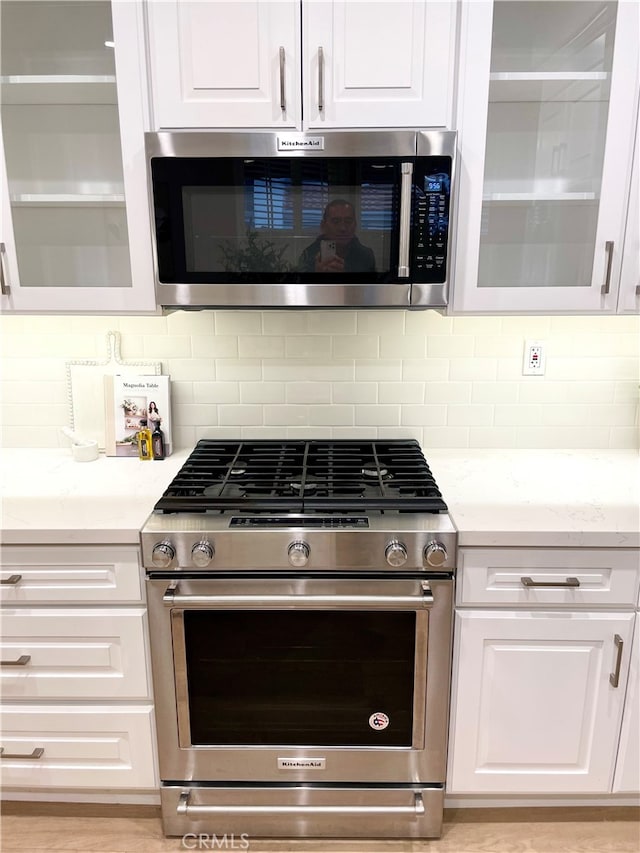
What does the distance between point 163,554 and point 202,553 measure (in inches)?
3.9

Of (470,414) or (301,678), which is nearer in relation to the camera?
(301,678)

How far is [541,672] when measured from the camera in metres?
1.58

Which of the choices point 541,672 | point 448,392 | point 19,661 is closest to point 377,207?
point 448,392

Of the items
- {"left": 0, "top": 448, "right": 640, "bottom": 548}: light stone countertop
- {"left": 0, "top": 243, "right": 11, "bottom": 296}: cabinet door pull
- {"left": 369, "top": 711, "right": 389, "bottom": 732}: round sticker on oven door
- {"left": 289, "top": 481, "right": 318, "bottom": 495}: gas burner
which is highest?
{"left": 0, "top": 243, "right": 11, "bottom": 296}: cabinet door pull

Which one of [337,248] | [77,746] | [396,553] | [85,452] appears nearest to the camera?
[396,553]

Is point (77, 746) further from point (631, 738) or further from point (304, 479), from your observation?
point (631, 738)

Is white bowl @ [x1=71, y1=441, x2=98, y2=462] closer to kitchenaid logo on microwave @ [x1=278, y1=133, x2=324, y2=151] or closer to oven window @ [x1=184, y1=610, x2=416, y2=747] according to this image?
oven window @ [x1=184, y1=610, x2=416, y2=747]

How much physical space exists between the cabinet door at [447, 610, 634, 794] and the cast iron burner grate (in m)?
0.38

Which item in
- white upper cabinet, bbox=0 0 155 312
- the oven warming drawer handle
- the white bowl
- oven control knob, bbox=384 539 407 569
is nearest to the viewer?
oven control knob, bbox=384 539 407 569

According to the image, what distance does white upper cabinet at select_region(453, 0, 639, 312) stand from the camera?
150 centimetres

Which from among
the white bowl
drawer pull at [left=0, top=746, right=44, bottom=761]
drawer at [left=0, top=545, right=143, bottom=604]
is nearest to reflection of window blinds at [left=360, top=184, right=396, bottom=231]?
drawer at [left=0, top=545, right=143, bottom=604]

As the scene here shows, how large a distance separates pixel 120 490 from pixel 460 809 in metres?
1.40

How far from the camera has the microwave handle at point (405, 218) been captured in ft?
4.91

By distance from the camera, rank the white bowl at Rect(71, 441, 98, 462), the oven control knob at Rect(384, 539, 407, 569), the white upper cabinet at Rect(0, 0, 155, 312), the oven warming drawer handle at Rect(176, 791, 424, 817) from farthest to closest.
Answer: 1. the white bowl at Rect(71, 441, 98, 462)
2. the oven warming drawer handle at Rect(176, 791, 424, 817)
3. the white upper cabinet at Rect(0, 0, 155, 312)
4. the oven control knob at Rect(384, 539, 407, 569)
